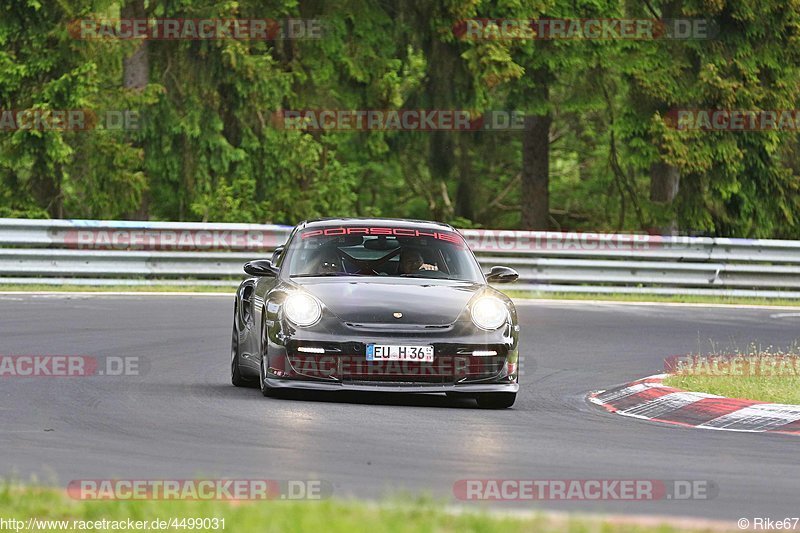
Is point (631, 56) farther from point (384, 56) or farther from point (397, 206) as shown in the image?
point (397, 206)

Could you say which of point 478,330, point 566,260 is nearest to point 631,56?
point 566,260

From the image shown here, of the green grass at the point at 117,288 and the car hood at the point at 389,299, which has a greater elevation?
the car hood at the point at 389,299

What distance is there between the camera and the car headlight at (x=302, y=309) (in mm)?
11914

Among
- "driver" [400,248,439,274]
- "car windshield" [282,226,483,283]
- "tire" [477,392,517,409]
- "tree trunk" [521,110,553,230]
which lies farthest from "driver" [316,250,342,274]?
"tree trunk" [521,110,553,230]

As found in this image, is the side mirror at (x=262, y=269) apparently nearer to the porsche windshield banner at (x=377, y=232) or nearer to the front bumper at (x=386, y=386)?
the porsche windshield banner at (x=377, y=232)

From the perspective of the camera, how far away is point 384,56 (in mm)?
32562

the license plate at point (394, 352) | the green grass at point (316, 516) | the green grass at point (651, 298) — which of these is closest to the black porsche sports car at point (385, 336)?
the license plate at point (394, 352)

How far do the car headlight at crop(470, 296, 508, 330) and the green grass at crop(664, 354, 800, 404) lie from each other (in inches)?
77.9

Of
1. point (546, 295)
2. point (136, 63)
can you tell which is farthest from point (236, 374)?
point (136, 63)

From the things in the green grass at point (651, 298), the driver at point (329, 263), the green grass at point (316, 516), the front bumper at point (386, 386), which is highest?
the driver at point (329, 263)

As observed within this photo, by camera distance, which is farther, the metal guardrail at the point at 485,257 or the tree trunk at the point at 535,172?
the tree trunk at the point at 535,172

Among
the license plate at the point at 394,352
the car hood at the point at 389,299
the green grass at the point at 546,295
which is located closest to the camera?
the license plate at the point at 394,352

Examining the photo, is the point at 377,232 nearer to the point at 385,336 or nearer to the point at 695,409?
the point at 385,336

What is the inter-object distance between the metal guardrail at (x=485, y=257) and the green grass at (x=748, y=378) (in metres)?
9.37
